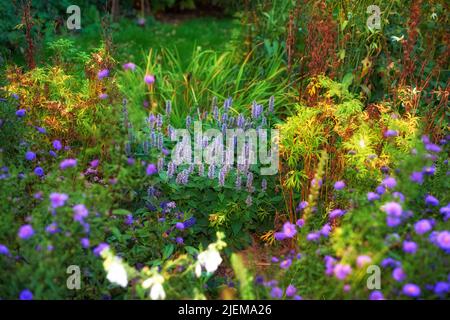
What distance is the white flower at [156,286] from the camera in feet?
8.34

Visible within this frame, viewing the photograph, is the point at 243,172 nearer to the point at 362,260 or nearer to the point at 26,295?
the point at 362,260

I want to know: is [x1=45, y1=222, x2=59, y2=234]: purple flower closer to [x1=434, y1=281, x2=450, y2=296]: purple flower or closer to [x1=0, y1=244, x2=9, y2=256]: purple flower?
[x1=0, y1=244, x2=9, y2=256]: purple flower

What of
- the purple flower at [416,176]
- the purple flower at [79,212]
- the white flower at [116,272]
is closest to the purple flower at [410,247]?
the purple flower at [416,176]

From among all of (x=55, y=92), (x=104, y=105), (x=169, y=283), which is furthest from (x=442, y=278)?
(x=55, y=92)

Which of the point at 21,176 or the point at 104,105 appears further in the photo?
the point at 104,105

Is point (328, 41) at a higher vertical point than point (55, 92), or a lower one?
higher

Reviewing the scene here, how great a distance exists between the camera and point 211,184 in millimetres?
3703

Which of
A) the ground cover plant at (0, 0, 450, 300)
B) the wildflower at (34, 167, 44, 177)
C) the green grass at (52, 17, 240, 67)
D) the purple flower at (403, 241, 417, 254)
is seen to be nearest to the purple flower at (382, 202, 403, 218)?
the ground cover plant at (0, 0, 450, 300)

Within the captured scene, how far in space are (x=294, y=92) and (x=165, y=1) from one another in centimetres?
526

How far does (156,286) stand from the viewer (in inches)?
100

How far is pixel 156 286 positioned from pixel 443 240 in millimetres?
1203

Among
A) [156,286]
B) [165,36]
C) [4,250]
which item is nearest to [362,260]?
[156,286]

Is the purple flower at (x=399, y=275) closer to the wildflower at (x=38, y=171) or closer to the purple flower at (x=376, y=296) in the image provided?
the purple flower at (x=376, y=296)

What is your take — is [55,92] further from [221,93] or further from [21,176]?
[221,93]
